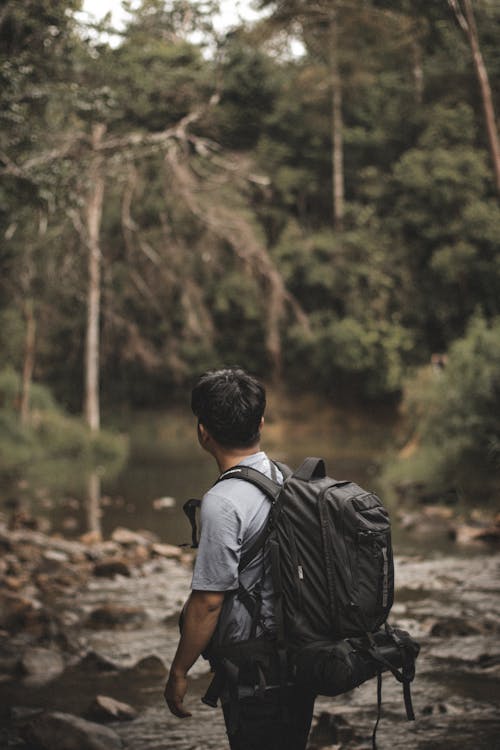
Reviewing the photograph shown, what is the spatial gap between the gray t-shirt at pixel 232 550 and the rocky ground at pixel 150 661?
2.23 meters

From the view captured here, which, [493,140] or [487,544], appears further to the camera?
[493,140]

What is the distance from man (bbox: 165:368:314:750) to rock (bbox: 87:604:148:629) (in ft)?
16.5

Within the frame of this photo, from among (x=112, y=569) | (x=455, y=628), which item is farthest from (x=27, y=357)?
(x=455, y=628)

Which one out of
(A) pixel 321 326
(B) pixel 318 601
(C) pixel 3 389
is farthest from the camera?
(A) pixel 321 326

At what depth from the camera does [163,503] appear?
50.3 ft

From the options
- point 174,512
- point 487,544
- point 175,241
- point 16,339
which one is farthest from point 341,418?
point 487,544

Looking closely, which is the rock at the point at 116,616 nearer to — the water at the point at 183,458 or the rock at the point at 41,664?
the rock at the point at 41,664

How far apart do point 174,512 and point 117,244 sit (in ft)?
41.8

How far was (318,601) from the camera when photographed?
263cm

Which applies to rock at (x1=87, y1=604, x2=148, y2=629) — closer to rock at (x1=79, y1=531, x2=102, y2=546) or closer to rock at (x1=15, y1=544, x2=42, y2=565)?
rock at (x1=15, y1=544, x2=42, y2=565)

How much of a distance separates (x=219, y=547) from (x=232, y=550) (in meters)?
0.04

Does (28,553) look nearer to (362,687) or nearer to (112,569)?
(112,569)

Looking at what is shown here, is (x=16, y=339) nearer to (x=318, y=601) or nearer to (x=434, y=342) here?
(x=434, y=342)

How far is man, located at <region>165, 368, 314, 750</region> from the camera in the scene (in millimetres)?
2656
